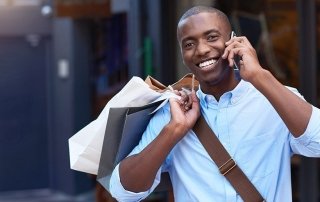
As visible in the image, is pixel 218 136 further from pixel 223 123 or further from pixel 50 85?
pixel 50 85

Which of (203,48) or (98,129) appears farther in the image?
(98,129)

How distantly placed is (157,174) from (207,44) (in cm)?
45

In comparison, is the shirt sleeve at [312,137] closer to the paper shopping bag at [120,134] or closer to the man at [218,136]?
the man at [218,136]

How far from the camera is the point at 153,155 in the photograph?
84.0 inches

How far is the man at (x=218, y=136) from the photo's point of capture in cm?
215

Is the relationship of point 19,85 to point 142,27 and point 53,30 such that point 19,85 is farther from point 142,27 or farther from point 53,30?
point 142,27

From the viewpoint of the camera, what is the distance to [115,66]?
28.8 ft

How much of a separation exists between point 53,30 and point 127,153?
23.5ft

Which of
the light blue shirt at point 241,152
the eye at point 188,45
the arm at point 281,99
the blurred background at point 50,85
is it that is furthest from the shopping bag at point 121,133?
the blurred background at point 50,85

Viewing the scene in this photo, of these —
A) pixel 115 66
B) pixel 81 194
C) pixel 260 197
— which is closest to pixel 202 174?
pixel 260 197

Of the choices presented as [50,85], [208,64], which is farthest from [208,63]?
[50,85]

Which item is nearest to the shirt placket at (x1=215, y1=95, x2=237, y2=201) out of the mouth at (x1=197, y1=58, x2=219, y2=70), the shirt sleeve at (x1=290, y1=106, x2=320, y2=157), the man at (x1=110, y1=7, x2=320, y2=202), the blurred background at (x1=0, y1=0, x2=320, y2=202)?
the man at (x1=110, y1=7, x2=320, y2=202)

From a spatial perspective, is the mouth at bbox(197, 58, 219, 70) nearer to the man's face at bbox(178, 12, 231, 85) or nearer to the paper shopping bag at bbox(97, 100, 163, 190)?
the man's face at bbox(178, 12, 231, 85)

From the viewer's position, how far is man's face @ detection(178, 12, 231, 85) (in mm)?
2189
